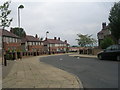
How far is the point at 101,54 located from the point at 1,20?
11745mm

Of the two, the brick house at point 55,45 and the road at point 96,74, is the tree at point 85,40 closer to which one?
the brick house at point 55,45

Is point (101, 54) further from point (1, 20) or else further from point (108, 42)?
point (108, 42)

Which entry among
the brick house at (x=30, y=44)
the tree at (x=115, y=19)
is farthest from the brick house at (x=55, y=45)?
the tree at (x=115, y=19)

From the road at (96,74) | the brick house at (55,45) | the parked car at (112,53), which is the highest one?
the brick house at (55,45)

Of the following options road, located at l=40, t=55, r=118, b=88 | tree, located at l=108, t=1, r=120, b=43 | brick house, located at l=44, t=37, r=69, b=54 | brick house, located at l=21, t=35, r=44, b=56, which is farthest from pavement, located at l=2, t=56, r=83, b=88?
brick house, located at l=44, t=37, r=69, b=54

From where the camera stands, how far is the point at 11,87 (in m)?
8.11

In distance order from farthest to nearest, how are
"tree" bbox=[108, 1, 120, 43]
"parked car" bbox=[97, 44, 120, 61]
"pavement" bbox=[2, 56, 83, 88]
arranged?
1. "tree" bbox=[108, 1, 120, 43]
2. "parked car" bbox=[97, 44, 120, 61]
3. "pavement" bbox=[2, 56, 83, 88]

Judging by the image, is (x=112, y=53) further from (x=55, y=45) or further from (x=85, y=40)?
(x=55, y=45)

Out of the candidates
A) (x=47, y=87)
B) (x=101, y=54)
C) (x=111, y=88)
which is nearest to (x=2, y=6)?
(x=101, y=54)

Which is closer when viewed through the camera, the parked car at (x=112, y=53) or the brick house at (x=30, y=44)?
the parked car at (x=112, y=53)

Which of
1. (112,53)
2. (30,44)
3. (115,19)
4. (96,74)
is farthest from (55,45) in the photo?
(96,74)

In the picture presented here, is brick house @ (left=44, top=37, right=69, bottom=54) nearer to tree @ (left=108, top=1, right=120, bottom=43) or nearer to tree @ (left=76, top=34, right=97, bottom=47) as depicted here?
tree @ (left=76, top=34, right=97, bottom=47)

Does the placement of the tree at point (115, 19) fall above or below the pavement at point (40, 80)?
above

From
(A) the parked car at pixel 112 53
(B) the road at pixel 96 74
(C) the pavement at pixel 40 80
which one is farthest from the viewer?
(A) the parked car at pixel 112 53
